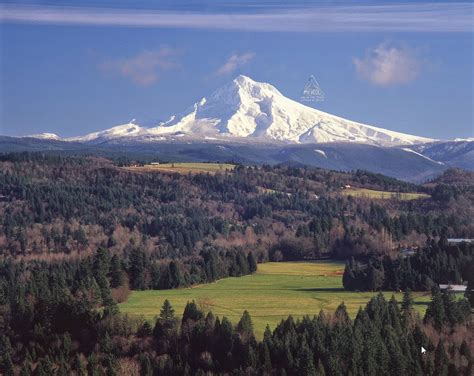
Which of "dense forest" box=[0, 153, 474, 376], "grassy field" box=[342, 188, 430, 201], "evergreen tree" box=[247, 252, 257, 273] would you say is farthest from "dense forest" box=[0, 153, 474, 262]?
"evergreen tree" box=[247, 252, 257, 273]

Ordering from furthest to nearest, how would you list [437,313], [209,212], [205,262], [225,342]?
[209,212]
[205,262]
[437,313]
[225,342]

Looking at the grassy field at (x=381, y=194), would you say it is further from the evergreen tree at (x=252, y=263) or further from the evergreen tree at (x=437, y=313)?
the evergreen tree at (x=437, y=313)

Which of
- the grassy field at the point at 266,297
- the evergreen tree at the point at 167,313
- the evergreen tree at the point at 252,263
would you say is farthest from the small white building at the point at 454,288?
the evergreen tree at the point at 252,263

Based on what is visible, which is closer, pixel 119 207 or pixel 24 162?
pixel 119 207

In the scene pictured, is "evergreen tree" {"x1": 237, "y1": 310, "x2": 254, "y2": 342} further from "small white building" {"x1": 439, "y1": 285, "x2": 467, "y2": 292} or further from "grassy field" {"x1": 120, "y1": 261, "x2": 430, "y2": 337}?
"small white building" {"x1": 439, "y1": 285, "x2": 467, "y2": 292}

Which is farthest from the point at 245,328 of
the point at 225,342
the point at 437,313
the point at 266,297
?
the point at 266,297

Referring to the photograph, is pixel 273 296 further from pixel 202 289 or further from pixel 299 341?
pixel 299 341

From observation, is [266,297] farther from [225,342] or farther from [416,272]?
[225,342]

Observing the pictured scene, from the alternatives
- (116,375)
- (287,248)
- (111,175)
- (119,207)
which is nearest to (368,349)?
(116,375)
